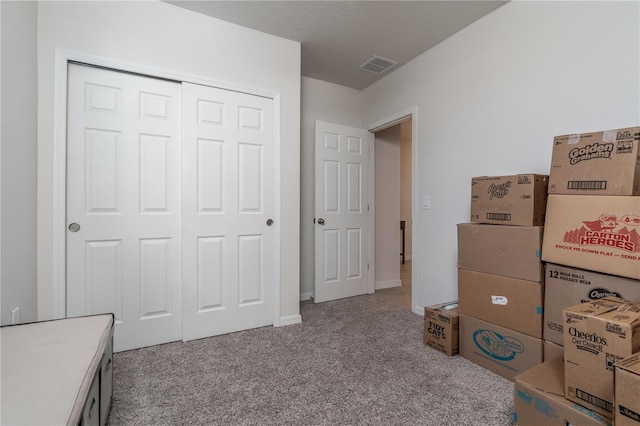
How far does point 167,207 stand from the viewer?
2348 millimetres

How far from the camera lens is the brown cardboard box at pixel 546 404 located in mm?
1130

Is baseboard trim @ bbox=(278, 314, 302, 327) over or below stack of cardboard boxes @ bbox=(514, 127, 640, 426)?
below

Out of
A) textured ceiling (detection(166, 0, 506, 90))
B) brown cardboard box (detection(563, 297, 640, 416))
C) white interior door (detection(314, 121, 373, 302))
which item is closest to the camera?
brown cardboard box (detection(563, 297, 640, 416))

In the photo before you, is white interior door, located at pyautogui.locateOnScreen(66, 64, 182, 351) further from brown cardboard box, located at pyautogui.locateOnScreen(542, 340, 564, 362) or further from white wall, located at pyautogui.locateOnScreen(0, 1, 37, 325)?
brown cardboard box, located at pyautogui.locateOnScreen(542, 340, 564, 362)

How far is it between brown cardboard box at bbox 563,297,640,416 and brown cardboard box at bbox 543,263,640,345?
0.13m

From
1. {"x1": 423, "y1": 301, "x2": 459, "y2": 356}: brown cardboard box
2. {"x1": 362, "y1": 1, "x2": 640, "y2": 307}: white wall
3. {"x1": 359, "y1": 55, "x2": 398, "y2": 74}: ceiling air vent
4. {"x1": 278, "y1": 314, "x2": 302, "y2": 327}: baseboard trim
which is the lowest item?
{"x1": 278, "y1": 314, "x2": 302, "y2": 327}: baseboard trim

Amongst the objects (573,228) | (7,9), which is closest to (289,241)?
(573,228)

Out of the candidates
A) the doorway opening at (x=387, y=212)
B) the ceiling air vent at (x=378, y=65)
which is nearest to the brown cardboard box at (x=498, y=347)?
the doorway opening at (x=387, y=212)

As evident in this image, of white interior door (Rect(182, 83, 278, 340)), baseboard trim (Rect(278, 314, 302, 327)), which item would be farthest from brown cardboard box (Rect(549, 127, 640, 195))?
baseboard trim (Rect(278, 314, 302, 327))

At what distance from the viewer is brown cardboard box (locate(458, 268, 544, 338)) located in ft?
5.56

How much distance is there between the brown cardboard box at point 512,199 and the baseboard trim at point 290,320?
172cm

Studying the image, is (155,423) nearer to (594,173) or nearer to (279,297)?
(279,297)

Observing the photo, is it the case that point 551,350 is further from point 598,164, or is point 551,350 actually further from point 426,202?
point 426,202

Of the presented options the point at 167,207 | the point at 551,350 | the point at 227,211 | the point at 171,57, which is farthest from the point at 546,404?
the point at 171,57
